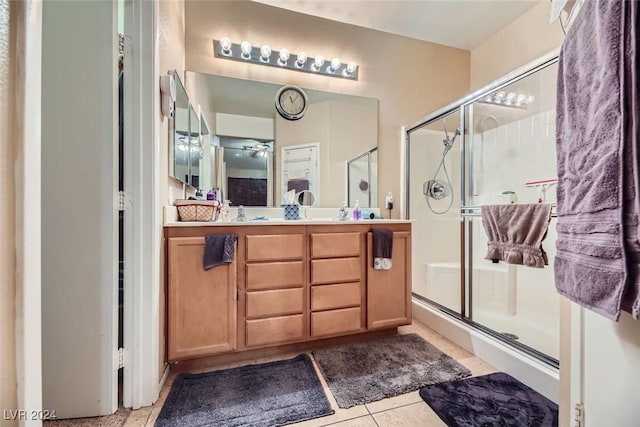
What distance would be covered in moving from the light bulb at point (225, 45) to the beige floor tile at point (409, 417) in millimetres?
2652

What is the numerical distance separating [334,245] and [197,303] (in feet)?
2.95

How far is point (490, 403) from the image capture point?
50.7 inches

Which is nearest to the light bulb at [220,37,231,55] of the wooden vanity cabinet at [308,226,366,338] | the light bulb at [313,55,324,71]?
the light bulb at [313,55,324,71]

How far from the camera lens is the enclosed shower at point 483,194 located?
1.95 m

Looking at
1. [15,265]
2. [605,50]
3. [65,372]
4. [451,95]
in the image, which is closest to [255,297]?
[65,372]

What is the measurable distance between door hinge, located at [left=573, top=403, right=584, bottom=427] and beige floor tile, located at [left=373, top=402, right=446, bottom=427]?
1.67 ft

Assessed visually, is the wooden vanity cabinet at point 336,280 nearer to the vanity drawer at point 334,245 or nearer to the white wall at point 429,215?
the vanity drawer at point 334,245

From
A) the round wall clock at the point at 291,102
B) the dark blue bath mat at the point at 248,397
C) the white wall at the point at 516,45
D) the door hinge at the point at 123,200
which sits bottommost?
the dark blue bath mat at the point at 248,397

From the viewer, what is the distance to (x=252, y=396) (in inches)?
54.2

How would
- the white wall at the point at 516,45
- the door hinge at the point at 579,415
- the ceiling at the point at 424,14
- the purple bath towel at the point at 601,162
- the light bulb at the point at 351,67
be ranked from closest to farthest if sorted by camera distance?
the purple bath towel at the point at 601,162, the door hinge at the point at 579,415, the white wall at the point at 516,45, the ceiling at the point at 424,14, the light bulb at the point at 351,67

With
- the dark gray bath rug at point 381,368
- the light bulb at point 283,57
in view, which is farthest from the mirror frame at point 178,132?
the dark gray bath rug at point 381,368

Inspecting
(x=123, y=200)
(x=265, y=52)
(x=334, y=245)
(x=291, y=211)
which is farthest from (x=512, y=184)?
(x=123, y=200)

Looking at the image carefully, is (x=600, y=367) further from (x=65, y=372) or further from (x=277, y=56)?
(x=277, y=56)

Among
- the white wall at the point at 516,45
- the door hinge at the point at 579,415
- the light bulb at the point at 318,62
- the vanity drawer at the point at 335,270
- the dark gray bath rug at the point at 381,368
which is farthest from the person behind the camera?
the light bulb at the point at 318,62
